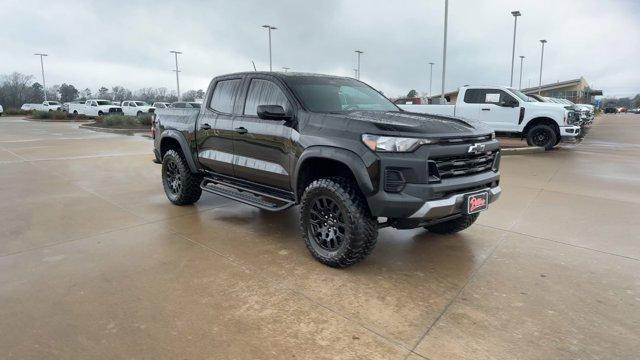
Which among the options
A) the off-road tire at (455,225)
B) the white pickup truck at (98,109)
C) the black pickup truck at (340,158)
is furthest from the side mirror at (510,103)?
the white pickup truck at (98,109)

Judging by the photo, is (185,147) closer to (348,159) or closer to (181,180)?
(181,180)

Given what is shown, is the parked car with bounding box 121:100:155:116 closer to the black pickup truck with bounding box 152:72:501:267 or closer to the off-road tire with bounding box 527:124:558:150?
→ the off-road tire with bounding box 527:124:558:150

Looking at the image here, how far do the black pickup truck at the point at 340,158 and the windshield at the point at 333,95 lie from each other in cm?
1

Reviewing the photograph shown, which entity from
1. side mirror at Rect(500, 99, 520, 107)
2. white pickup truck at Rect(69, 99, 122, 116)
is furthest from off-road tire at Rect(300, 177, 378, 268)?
white pickup truck at Rect(69, 99, 122, 116)

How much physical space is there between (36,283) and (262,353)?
7.23 ft

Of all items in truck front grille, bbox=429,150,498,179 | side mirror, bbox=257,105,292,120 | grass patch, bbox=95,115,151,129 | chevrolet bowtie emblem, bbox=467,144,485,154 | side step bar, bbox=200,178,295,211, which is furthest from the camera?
grass patch, bbox=95,115,151,129

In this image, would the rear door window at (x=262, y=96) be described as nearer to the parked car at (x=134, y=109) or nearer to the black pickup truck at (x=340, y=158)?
the black pickup truck at (x=340, y=158)

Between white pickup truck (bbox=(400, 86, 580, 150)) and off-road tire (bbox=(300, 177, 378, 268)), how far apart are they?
916cm

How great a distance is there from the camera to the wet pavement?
9.00ft

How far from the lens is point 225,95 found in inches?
210

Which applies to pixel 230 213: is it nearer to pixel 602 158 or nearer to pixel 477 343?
pixel 477 343

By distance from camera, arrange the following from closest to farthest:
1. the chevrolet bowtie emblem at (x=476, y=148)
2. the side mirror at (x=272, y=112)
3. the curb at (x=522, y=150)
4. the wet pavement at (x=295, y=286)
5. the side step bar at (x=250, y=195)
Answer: the wet pavement at (x=295, y=286) < the chevrolet bowtie emblem at (x=476, y=148) < the side mirror at (x=272, y=112) < the side step bar at (x=250, y=195) < the curb at (x=522, y=150)

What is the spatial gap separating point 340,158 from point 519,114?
10680mm

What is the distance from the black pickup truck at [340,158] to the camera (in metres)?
3.46
